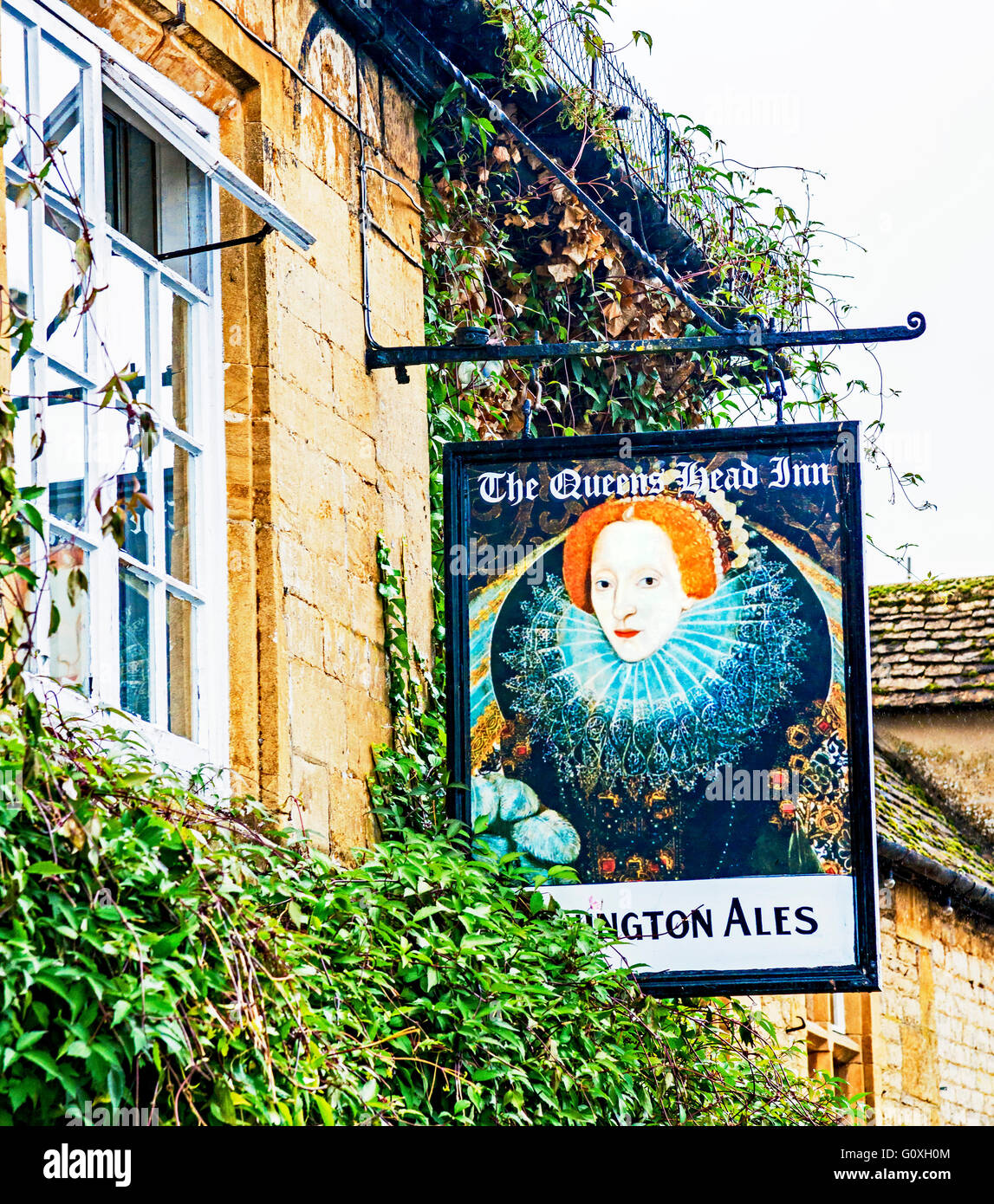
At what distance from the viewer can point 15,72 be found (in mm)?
4406

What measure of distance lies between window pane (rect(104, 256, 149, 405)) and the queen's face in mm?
1520

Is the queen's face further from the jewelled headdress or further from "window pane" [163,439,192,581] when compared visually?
"window pane" [163,439,192,581]

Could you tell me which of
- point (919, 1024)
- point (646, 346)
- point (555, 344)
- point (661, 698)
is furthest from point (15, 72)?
point (919, 1024)

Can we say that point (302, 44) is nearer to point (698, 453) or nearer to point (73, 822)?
point (698, 453)

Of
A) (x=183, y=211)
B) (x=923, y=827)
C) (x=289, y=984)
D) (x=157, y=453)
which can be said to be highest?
(x=183, y=211)

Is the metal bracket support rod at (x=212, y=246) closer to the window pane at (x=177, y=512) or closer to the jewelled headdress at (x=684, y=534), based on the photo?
the window pane at (x=177, y=512)

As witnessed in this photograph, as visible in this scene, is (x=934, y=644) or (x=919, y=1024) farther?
(x=934, y=644)

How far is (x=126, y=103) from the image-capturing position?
4.93 meters

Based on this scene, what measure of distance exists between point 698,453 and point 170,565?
1695 millimetres

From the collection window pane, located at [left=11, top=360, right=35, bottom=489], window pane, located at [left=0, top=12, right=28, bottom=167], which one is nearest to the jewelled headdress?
window pane, located at [left=11, top=360, right=35, bottom=489]

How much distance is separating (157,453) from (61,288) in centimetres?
55

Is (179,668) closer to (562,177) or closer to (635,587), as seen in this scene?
(635,587)

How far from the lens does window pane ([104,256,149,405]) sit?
15.8 feet
